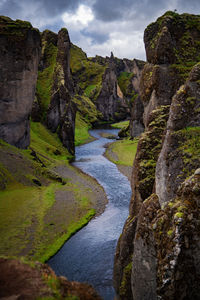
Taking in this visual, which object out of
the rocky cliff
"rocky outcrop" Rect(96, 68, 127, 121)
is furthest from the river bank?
"rocky outcrop" Rect(96, 68, 127, 121)

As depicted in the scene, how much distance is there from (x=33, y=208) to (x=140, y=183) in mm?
21122

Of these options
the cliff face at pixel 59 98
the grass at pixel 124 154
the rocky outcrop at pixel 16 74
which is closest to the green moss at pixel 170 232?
the rocky outcrop at pixel 16 74

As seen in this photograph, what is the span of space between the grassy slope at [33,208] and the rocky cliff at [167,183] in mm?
12047

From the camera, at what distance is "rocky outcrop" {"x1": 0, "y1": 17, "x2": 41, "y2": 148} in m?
48.4

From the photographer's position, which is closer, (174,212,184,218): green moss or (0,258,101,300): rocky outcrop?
(0,258,101,300): rocky outcrop

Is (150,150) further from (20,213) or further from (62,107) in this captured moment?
(62,107)

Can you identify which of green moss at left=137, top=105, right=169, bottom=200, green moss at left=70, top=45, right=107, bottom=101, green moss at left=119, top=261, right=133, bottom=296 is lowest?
green moss at left=119, top=261, right=133, bottom=296

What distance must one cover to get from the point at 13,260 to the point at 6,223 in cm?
2004

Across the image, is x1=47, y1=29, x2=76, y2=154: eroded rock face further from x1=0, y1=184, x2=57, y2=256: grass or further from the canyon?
x1=0, y1=184, x2=57, y2=256: grass

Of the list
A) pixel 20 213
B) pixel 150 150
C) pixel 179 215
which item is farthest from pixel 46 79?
pixel 179 215

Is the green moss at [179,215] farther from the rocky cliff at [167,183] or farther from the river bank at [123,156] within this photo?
the river bank at [123,156]

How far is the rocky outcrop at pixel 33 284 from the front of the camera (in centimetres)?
810

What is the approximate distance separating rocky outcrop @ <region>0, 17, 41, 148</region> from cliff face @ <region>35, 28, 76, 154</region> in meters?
23.4

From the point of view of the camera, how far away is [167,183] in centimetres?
1321
